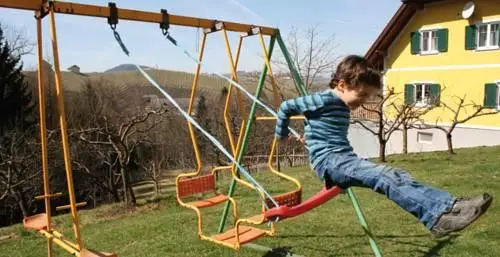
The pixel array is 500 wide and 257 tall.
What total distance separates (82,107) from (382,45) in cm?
1980

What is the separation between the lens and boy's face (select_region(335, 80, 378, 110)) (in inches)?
122

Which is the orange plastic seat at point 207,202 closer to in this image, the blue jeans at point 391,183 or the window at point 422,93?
the blue jeans at point 391,183

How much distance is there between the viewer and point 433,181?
9.40 m

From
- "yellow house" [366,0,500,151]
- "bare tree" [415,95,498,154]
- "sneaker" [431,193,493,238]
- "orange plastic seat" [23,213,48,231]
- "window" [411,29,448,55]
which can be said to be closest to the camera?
"sneaker" [431,193,493,238]

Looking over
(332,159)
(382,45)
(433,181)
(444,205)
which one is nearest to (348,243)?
(332,159)

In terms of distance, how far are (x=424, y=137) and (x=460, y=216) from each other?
1990 centimetres

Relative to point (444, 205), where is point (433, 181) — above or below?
below

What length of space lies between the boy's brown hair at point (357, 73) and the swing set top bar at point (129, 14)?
1875 mm

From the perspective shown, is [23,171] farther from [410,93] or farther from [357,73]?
[410,93]

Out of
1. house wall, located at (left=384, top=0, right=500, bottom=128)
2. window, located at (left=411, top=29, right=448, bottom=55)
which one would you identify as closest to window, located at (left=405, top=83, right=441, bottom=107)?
house wall, located at (left=384, top=0, right=500, bottom=128)

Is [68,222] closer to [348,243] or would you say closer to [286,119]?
[348,243]

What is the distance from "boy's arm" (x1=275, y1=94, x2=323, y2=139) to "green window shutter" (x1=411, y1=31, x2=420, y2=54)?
65.7 ft

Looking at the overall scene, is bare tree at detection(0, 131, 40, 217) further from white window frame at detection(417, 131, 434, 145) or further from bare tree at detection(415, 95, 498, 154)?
white window frame at detection(417, 131, 434, 145)

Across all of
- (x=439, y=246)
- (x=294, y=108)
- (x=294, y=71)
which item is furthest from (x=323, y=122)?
(x=439, y=246)
